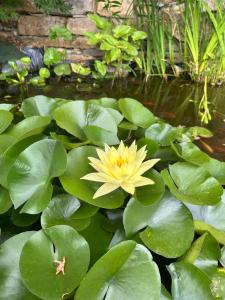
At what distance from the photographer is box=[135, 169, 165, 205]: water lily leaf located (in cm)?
73

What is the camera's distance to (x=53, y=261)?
622 millimetres

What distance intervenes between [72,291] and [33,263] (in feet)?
0.28

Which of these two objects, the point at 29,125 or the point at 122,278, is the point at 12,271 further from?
the point at 29,125

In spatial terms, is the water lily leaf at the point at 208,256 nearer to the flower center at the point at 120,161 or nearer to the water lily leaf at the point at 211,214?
the water lily leaf at the point at 211,214

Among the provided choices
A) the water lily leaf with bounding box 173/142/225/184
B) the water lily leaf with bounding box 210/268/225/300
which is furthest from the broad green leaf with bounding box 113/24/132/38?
the water lily leaf with bounding box 210/268/225/300

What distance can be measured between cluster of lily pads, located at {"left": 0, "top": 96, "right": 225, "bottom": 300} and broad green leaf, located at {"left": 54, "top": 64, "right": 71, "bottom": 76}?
197cm

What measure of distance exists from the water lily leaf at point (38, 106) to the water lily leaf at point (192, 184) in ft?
1.64

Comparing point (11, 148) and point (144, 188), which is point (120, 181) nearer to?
point (144, 188)

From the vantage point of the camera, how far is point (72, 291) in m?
0.59

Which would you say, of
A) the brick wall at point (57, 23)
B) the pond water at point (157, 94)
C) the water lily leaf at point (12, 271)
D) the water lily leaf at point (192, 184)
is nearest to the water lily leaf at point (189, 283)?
the water lily leaf at point (192, 184)

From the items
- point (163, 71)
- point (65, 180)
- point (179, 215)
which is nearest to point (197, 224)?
point (179, 215)

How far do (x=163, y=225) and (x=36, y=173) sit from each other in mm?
312

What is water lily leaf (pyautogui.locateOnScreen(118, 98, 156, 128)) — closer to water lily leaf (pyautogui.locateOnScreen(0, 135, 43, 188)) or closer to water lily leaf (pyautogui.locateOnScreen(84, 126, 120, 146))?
water lily leaf (pyautogui.locateOnScreen(84, 126, 120, 146))

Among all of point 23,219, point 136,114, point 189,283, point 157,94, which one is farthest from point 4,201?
point 157,94
